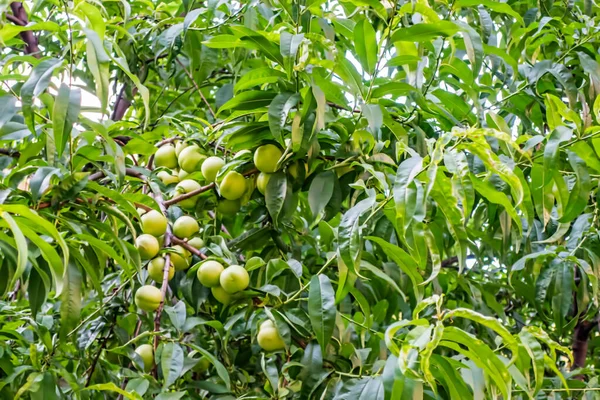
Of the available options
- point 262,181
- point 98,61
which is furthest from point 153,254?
point 98,61

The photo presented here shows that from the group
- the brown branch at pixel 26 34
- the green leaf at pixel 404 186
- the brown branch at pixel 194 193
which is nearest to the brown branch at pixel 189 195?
the brown branch at pixel 194 193

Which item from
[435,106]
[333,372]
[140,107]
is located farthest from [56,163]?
[140,107]

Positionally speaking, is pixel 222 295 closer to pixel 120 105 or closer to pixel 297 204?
pixel 297 204

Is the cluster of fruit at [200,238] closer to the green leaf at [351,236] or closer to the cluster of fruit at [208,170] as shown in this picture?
the cluster of fruit at [208,170]

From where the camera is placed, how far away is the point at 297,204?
1311mm

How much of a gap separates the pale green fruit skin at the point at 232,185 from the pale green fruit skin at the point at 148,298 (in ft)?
0.72

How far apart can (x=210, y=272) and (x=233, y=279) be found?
0.05 m

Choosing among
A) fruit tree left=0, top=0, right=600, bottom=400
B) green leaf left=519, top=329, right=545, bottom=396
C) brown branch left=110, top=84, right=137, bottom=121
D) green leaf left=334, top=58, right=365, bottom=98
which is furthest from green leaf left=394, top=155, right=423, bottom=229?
brown branch left=110, top=84, right=137, bottom=121

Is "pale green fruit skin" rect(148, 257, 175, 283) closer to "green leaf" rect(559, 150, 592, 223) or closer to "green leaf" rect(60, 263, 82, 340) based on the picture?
"green leaf" rect(60, 263, 82, 340)

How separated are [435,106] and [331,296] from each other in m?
0.48

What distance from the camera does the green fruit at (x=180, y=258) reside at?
1.30 m

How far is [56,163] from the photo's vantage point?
1059 millimetres

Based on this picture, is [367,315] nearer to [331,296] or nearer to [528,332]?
[331,296]

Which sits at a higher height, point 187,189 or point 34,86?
point 34,86
